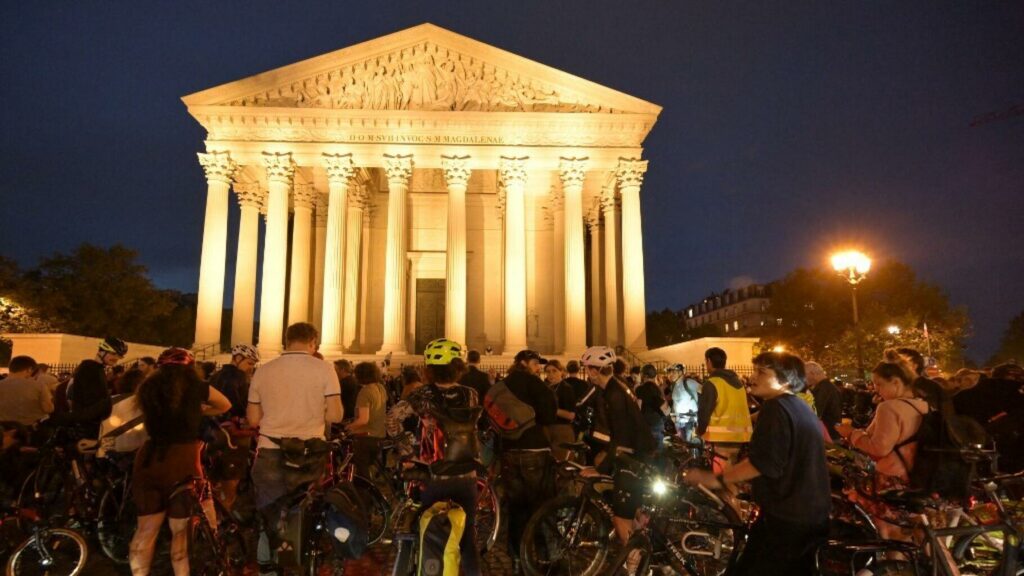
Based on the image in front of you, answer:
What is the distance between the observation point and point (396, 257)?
27.5 m

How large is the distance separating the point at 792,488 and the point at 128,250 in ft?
162

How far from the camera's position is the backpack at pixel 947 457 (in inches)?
196

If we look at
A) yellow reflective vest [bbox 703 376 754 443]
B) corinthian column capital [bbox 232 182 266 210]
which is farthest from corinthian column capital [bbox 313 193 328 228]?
yellow reflective vest [bbox 703 376 754 443]

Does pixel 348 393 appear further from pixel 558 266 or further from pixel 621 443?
pixel 558 266

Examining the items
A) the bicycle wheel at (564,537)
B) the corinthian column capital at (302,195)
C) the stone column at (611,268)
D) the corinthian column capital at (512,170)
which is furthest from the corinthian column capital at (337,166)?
the bicycle wheel at (564,537)

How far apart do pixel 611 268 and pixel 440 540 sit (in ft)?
87.9

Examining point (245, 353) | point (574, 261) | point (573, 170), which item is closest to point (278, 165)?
point (573, 170)

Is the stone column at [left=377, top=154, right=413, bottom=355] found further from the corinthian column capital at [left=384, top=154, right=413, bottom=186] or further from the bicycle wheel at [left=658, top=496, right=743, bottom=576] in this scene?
the bicycle wheel at [left=658, top=496, right=743, bottom=576]

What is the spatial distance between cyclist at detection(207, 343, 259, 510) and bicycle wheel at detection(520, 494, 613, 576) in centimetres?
310

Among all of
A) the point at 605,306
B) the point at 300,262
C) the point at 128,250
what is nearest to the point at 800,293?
the point at 605,306

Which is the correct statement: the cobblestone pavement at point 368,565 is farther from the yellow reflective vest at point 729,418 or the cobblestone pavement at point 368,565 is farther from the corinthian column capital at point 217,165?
the corinthian column capital at point 217,165

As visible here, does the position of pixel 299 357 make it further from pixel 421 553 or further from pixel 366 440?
pixel 366 440

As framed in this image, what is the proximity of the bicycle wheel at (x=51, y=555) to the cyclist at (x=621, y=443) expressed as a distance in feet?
15.3

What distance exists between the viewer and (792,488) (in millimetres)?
3635
